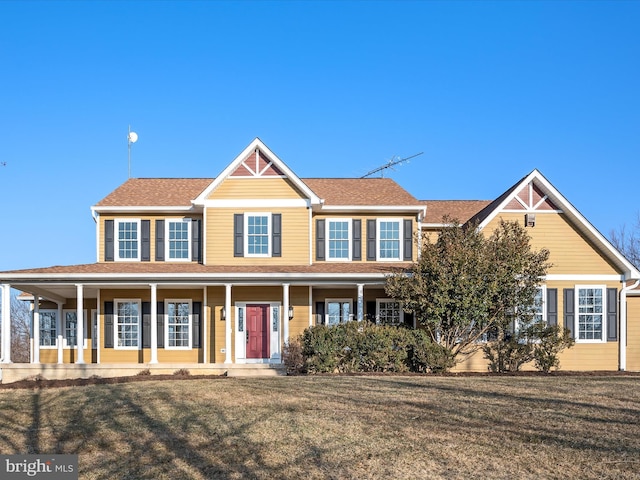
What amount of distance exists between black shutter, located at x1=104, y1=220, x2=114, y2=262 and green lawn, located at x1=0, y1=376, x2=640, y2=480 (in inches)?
343

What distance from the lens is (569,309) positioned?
22.1 m

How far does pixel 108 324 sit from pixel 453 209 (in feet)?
44.8

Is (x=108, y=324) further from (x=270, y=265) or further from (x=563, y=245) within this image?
(x=563, y=245)

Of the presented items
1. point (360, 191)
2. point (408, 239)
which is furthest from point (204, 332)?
point (408, 239)


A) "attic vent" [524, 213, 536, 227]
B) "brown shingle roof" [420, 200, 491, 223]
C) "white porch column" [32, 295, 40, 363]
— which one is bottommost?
"white porch column" [32, 295, 40, 363]

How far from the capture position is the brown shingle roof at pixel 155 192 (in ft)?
76.7

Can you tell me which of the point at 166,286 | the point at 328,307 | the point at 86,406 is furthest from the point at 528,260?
the point at 86,406

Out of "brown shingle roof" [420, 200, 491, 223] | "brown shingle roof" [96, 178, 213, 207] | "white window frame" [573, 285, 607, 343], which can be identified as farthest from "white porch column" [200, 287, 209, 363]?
"white window frame" [573, 285, 607, 343]

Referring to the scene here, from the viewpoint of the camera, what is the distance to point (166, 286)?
22016 mm

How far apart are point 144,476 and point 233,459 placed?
115 cm

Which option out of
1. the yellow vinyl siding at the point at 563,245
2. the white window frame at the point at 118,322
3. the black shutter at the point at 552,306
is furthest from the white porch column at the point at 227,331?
the black shutter at the point at 552,306

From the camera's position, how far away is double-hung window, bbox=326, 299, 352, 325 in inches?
900

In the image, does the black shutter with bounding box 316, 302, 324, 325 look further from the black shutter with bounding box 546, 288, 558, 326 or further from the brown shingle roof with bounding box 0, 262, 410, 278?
the black shutter with bounding box 546, 288, 558, 326

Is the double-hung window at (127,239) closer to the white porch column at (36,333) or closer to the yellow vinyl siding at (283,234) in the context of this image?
the yellow vinyl siding at (283,234)
